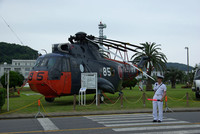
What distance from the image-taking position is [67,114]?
12.6m

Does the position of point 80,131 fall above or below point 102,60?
below

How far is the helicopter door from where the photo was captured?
16359 mm

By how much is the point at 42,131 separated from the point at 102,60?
12236mm

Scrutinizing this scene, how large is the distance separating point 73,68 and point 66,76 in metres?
0.91

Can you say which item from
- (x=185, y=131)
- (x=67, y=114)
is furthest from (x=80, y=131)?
(x=67, y=114)

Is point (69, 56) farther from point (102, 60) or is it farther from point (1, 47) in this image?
point (1, 47)

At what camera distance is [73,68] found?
1709 cm

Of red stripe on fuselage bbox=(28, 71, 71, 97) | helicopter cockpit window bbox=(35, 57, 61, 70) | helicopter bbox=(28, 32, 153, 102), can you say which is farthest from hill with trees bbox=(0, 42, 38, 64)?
red stripe on fuselage bbox=(28, 71, 71, 97)

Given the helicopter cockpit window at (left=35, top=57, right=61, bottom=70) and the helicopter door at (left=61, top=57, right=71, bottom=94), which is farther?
the helicopter door at (left=61, top=57, right=71, bottom=94)

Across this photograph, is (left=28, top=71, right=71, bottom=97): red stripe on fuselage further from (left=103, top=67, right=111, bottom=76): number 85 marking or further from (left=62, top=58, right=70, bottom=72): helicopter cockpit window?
(left=103, top=67, right=111, bottom=76): number 85 marking

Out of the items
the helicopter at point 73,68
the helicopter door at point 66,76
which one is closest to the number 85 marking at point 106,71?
the helicopter at point 73,68

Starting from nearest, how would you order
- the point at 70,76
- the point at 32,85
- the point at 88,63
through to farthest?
the point at 32,85, the point at 70,76, the point at 88,63

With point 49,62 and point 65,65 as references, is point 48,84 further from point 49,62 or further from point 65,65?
point 65,65

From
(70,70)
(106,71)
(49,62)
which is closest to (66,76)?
(70,70)
